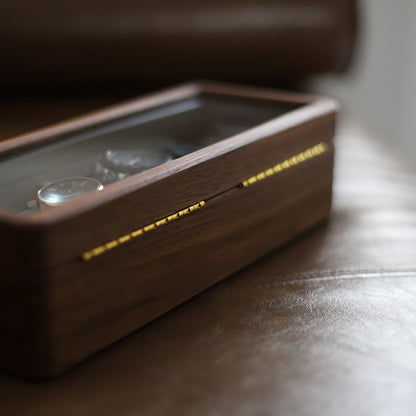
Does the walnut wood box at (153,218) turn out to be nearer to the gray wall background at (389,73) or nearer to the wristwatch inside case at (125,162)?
the wristwatch inside case at (125,162)

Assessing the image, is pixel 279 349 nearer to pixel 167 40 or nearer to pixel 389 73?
pixel 167 40

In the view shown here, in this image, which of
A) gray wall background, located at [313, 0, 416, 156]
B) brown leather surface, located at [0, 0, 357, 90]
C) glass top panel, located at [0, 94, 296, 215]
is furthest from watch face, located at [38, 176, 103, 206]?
gray wall background, located at [313, 0, 416, 156]

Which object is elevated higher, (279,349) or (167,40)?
(167,40)

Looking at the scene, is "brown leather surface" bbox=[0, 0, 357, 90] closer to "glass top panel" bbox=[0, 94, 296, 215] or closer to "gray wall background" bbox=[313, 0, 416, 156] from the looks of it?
"glass top panel" bbox=[0, 94, 296, 215]

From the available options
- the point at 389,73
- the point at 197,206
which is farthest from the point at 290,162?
the point at 389,73

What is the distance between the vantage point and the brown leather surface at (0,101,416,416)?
18.2 inches

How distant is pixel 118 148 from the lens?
2.14 feet

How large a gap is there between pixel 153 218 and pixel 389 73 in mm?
1404

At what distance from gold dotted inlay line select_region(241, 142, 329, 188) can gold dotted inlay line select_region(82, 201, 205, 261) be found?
8cm

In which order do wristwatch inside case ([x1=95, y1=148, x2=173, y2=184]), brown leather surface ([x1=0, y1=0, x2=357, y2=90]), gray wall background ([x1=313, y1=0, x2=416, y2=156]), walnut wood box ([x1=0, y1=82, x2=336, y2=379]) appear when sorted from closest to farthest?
walnut wood box ([x1=0, y1=82, x2=336, y2=379])
wristwatch inside case ([x1=95, y1=148, x2=173, y2=184])
brown leather surface ([x1=0, y1=0, x2=357, y2=90])
gray wall background ([x1=313, y1=0, x2=416, y2=156])

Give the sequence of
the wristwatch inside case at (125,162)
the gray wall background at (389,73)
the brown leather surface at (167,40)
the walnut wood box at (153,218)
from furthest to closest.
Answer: the gray wall background at (389,73) < the brown leather surface at (167,40) < the wristwatch inside case at (125,162) < the walnut wood box at (153,218)

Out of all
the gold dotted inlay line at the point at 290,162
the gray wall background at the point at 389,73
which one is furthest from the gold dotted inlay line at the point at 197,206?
the gray wall background at the point at 389,73

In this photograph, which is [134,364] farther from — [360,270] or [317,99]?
[317,99]

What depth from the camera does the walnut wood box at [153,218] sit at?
453 mm
